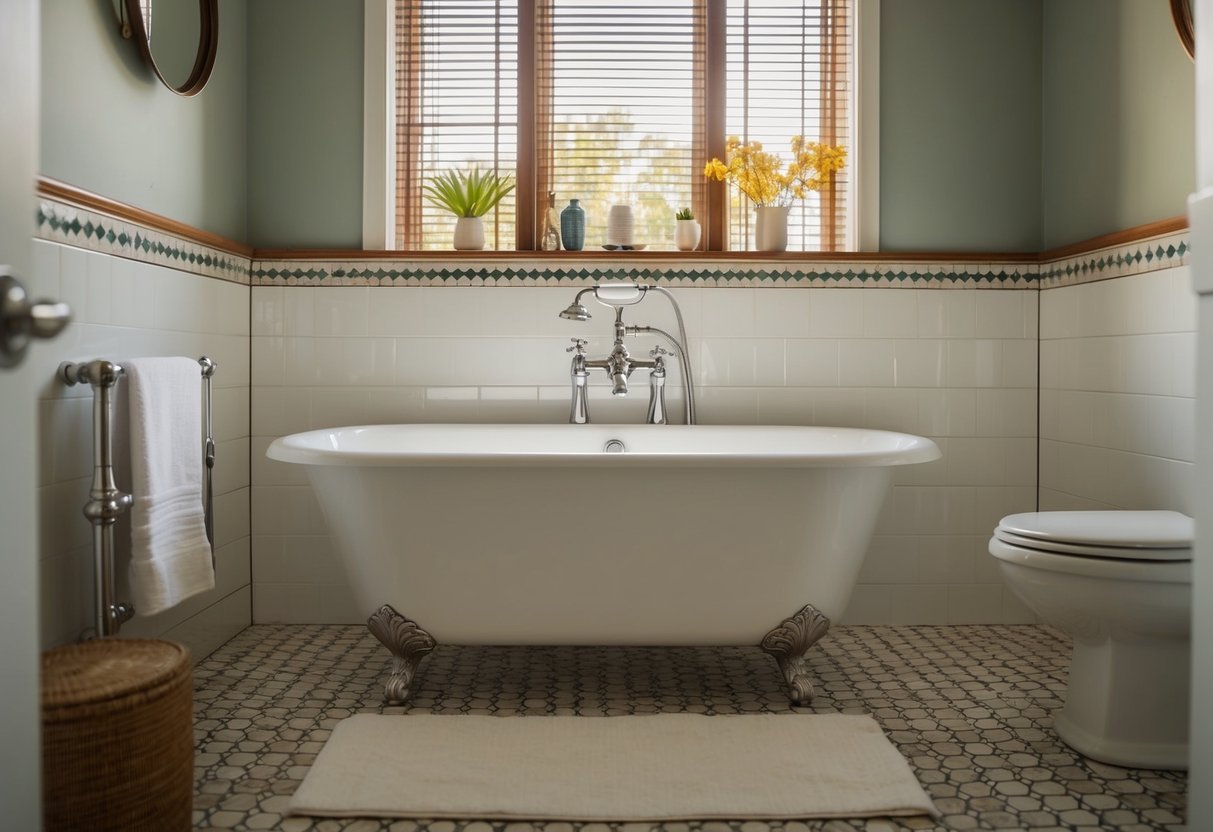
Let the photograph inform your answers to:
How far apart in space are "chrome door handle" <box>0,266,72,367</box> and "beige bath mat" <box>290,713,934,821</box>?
45.7 inches

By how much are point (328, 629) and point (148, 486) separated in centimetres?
108

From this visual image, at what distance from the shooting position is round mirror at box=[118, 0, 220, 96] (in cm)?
232

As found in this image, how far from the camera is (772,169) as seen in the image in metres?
3.01

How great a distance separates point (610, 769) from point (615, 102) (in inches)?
88.6

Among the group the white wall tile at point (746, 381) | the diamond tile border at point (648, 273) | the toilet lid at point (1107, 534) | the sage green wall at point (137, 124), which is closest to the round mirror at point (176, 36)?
the sage green wall at point (137, 124)

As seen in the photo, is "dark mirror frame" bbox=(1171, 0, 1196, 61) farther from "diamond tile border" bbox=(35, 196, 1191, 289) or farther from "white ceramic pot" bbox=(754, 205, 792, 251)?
"white ceramic pot" bbox=(754, 205, 792, 251)

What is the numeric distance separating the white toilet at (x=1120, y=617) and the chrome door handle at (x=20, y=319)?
178cm

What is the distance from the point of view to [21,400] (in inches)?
33.3

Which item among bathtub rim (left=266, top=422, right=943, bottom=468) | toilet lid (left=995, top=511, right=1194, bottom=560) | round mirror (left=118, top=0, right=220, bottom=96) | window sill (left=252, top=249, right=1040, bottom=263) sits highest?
round mirror (left=118, top=0, right=220, bottom=96)

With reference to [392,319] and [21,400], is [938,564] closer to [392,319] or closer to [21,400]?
[392,319]

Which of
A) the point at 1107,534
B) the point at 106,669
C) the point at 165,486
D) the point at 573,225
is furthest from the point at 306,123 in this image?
the point at 1107,534

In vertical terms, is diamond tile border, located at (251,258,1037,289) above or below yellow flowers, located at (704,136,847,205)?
below

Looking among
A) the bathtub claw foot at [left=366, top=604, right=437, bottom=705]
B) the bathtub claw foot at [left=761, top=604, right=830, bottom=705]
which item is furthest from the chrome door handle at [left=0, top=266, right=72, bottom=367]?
the bathtub claw foot at [left=761, top=604, right=830, bottom=705]

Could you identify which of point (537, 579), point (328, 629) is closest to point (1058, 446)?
point (537, 579)
